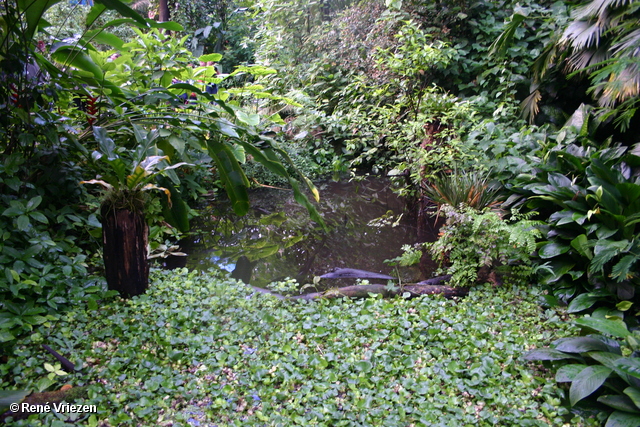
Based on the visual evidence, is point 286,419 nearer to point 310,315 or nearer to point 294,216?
point 310,315

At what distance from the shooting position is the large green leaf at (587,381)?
1.87m

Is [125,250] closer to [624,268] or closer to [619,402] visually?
[619,402]

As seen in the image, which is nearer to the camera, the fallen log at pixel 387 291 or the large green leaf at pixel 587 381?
the large green leaf at pixel 587 381

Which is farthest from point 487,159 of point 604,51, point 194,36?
point 194,36

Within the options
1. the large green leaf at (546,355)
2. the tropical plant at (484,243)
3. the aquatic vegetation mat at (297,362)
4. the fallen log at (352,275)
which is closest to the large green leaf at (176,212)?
the aquatic vegetation mat at (297,362)

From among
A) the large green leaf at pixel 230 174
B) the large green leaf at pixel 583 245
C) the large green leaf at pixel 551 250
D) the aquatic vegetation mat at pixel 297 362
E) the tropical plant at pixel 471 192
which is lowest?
the aquatic vegetation mat at pixel 297 362

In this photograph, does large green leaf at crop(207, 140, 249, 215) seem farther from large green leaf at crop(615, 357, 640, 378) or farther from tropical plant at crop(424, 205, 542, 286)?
large green leaf at crop(615, 357, 640, 378)

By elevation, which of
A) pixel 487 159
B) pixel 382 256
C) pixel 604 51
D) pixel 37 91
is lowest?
pixel 382 256

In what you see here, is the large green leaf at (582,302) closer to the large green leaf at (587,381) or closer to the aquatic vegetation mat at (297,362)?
the aquatic vegetation mat at (297,362)

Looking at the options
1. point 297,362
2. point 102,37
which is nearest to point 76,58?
point 102,37

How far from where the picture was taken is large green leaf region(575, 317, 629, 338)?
2.08 m

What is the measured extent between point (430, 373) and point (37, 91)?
9.60 ft

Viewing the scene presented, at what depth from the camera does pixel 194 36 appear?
1176 cm

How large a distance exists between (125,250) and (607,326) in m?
2.90
